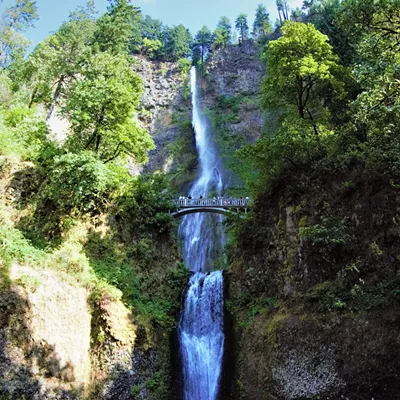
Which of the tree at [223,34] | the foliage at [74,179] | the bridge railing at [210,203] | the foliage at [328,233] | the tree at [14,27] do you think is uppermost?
the tree at [223,34]

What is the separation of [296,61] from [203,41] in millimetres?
48239

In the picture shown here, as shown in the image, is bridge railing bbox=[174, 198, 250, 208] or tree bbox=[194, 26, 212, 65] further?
tree bbox=[194, 26, 212, 65]

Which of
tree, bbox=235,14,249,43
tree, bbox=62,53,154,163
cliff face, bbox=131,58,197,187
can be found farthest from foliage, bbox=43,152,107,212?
tree, bbox=235,14,249,43

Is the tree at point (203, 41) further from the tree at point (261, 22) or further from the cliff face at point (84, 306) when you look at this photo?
the cliff face at point (84, 306)

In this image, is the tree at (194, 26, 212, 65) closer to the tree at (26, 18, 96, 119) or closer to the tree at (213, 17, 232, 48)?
the tree at (213, 17, 232, 48)

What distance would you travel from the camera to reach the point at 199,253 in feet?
102

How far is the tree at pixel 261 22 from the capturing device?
73.4 m

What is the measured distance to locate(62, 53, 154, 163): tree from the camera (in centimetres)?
2075

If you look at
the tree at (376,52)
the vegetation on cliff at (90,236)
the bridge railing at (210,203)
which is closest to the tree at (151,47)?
the vegetation on cliff at (90,236)

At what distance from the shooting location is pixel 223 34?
6700 cm

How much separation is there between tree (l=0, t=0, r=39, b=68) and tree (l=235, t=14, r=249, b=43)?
57.0 meters

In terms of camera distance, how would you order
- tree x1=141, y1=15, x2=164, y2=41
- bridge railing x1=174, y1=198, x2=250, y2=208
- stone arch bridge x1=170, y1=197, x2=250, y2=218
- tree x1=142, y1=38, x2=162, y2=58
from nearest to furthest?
stone arch bridge x1=170, y1=197, x2=250, y2=218, bridge railing x1=174, y1=198, x2=250, y2=208, tree x1=142, y1=38, x2=162, y2=58, tree x1=141, y1=15, x2=164, y2=41

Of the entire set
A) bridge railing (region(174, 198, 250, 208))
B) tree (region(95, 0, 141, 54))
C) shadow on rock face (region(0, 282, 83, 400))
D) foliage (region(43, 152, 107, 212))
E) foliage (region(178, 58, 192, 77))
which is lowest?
shadow on rock face (region(0, 282, 83, 400))

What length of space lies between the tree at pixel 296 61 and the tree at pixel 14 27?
15224 mm
